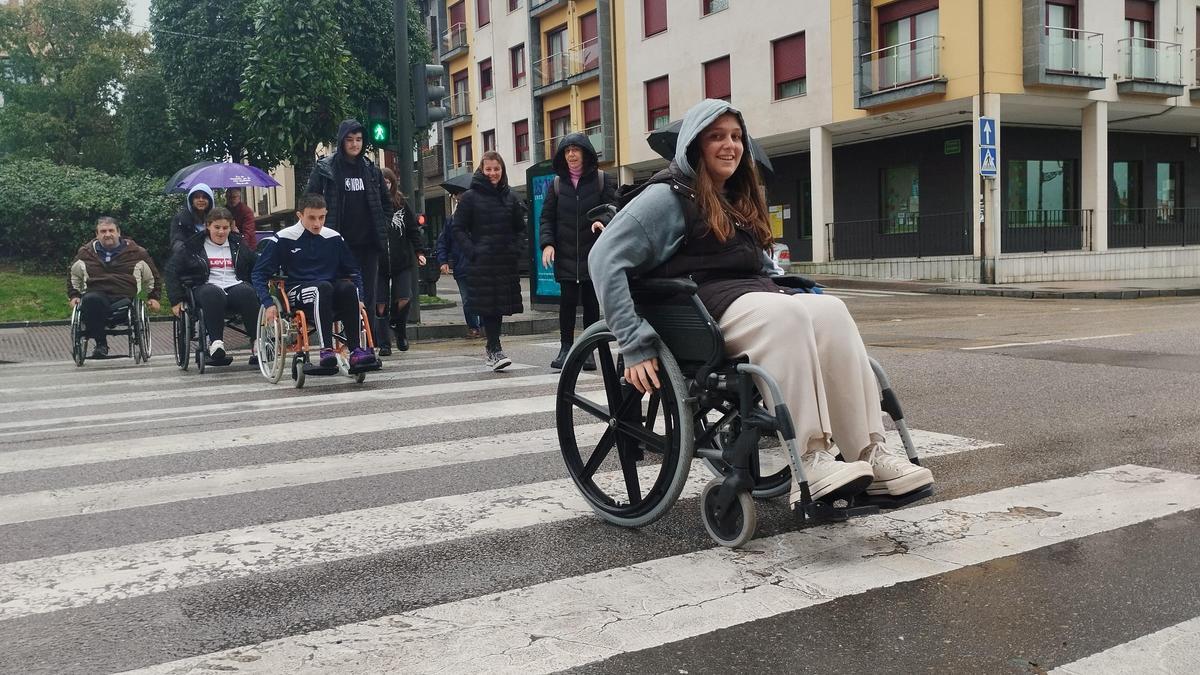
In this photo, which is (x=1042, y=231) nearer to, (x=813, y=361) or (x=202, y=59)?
(x=202, y=59)

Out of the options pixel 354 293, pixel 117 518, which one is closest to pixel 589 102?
pixel 354 293

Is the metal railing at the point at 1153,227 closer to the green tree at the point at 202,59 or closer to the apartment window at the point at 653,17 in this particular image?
the apartment window at the point at 653,17

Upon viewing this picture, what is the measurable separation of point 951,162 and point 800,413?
26883 millimetres

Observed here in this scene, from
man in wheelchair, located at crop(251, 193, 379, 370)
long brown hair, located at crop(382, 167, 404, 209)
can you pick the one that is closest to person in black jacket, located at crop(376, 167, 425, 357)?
long brown hair, located at crop(382, 167, 404, 209)

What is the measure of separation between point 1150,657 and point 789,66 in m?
28.6

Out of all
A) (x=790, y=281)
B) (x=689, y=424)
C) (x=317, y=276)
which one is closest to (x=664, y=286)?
(x=689, y=424)

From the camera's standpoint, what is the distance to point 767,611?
2838 millimetres

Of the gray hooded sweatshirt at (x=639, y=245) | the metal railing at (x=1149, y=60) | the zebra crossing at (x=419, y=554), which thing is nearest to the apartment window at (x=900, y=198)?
the metal railing at (x=1149, y=60)

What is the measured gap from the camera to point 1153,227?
30672 mm

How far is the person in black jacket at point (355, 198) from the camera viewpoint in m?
9.41

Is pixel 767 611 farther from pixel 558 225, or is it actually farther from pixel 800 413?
pixel 558 225

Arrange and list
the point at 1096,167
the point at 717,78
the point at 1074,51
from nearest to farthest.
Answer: the point at 1074,51
the point at 1096,167
the point at 717,78

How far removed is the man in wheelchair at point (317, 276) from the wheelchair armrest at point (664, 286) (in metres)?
4.86

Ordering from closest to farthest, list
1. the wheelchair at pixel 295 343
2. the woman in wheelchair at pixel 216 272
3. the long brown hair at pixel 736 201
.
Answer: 1. the long brown hair at pixel 736 201
2. the wheelchair at pixel 295 343
3. the woman in wheelchair at pixel 216 272
